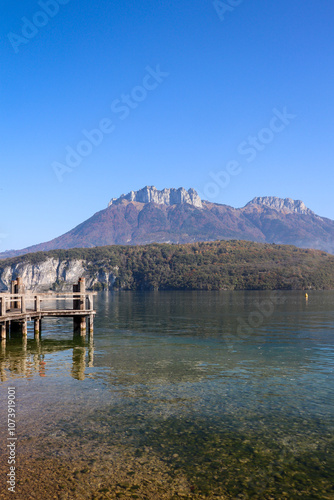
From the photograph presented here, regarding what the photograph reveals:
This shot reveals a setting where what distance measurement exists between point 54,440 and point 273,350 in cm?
2219

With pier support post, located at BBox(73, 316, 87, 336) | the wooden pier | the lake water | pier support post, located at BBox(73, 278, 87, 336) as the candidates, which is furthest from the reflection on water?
the wooden pier

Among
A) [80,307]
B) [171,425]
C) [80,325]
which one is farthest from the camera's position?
[80,325]

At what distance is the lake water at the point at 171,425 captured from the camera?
1048 centimetres

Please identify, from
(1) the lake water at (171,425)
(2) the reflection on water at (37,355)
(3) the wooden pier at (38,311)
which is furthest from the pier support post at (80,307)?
(1) the lake water at (171,425)

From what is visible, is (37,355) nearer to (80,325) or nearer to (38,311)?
(38,311)

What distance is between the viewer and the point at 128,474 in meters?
10.9

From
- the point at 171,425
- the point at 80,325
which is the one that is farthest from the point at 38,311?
the point at 171,425

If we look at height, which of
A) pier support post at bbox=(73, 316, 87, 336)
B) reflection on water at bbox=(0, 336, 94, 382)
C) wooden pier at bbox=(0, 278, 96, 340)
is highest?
wooden pier at bbox=(0, 278, 96, 340)

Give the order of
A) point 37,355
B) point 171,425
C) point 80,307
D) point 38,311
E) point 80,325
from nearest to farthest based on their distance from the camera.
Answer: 1. point 171,425
2. point 37,355
3. point 38,311
4. point 80,307
5. point 80,325

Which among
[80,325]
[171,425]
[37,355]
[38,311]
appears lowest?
[37,355]

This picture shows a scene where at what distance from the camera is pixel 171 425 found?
1454 cm

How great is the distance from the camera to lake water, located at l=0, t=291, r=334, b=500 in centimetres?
1048

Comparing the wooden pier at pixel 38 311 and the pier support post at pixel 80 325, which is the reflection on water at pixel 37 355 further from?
the wooden pier at pixel 38 311

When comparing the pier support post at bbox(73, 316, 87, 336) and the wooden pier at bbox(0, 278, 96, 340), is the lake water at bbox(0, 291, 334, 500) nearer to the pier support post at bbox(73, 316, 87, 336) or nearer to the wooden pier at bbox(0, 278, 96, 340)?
the wooden pier at bbox(0, 278, 96, 340)
